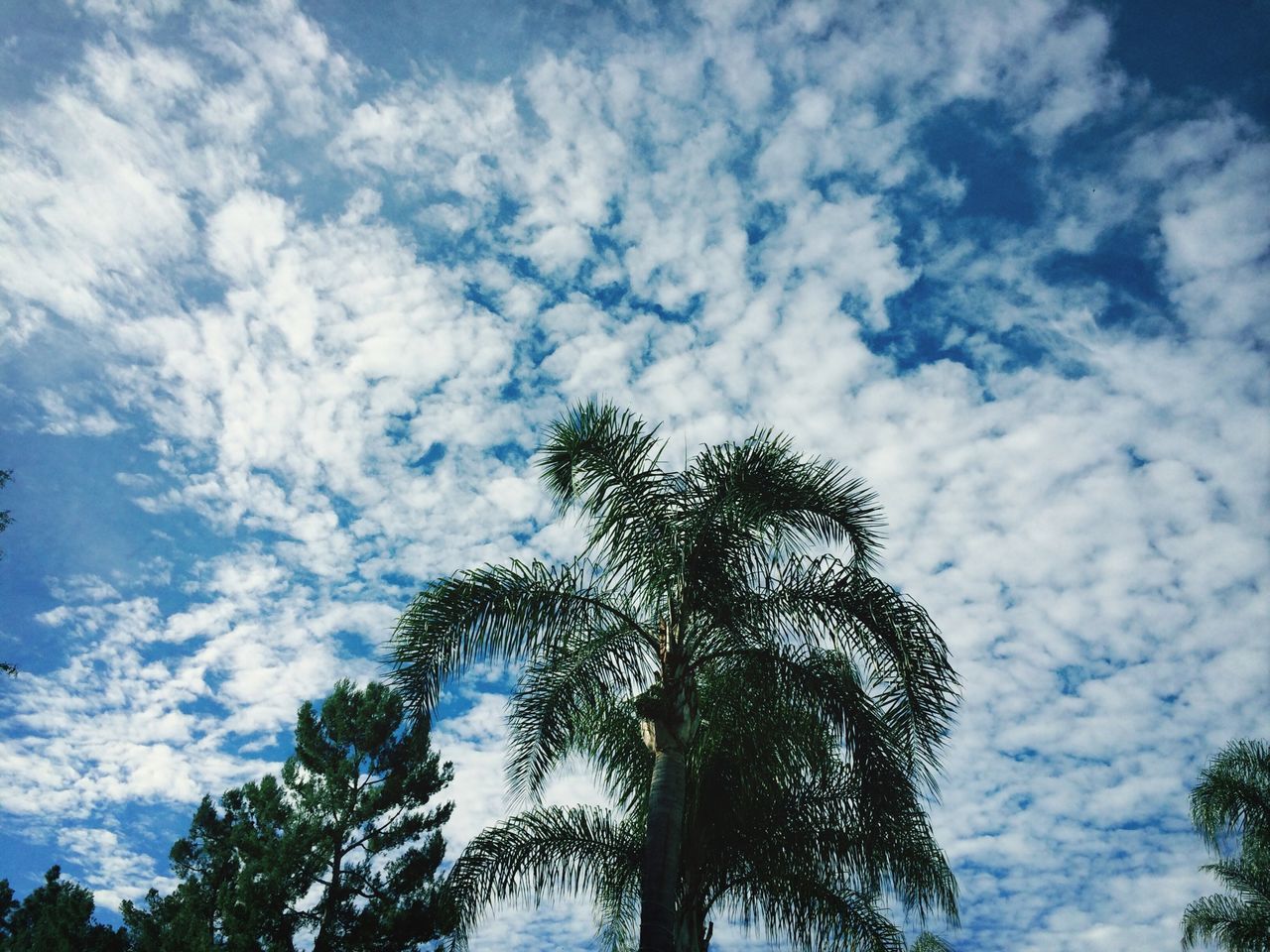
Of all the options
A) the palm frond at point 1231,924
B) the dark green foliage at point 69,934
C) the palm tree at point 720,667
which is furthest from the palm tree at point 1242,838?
the dark green foliage at point 69,934

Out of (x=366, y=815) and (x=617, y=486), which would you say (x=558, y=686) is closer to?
(x=617, y=486)

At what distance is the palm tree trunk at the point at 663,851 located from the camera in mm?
8438

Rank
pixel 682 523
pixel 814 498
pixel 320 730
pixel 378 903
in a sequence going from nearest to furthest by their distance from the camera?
1. pixel 682 523
2. pixel 814 498
3. pixel 378 903
4. pixel 320 730

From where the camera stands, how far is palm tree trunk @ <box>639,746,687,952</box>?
8.44m

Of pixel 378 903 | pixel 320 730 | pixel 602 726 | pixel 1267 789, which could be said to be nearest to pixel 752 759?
pixel 602 726

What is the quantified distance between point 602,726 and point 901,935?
5.05 metres

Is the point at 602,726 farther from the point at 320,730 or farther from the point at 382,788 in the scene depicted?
the point at 320,730

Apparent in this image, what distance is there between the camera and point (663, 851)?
8.80 m

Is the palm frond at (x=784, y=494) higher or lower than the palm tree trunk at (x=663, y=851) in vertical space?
higher

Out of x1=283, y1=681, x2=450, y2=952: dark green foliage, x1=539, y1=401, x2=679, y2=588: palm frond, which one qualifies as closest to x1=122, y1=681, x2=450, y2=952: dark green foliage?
x1=283, y1=681, x2=450, y2=952: dark green foliage

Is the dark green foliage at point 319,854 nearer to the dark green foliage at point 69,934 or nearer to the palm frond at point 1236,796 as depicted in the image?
the dark green foliage at point 69,934

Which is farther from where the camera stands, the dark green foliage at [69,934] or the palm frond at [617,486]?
the dark green foliage at [69,934]

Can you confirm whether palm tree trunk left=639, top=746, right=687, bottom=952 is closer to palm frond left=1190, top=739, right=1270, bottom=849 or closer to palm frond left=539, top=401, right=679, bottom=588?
palm frond left=539, top=401, right=679, bottom=588

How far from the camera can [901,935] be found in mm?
11984
